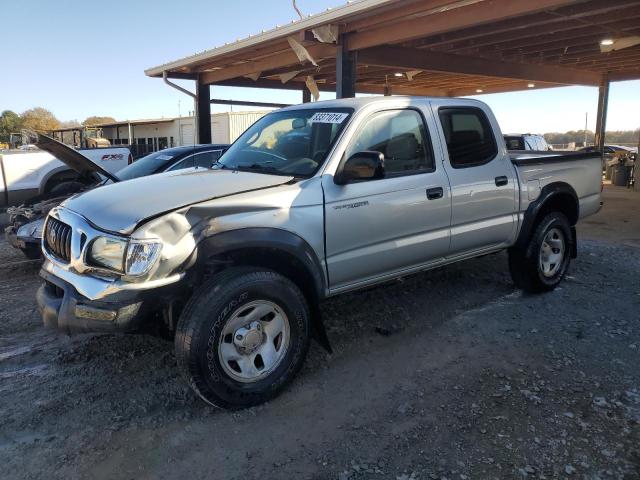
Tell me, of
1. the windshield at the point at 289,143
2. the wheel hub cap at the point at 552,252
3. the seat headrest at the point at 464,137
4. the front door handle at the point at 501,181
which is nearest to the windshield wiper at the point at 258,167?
the windshield at the point at 289,143

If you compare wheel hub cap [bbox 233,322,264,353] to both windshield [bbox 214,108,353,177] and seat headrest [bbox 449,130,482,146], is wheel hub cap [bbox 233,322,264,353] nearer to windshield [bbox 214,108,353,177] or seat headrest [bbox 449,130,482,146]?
windshield [bbox 214,108,353,177]

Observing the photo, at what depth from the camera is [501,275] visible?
20.3ft

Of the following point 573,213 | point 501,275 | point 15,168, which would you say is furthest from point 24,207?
point 573,213

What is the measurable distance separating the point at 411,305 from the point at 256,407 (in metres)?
2.30

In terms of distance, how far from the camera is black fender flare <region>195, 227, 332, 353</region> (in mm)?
3074

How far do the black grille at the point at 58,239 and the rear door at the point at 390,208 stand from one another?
171cm

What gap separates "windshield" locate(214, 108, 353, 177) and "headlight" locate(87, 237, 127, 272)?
1322mm

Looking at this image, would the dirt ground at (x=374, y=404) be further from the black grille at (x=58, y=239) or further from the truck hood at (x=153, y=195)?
the truck hood at (x=153, y=195)

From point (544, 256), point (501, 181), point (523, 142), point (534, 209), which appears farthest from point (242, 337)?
point (523, 142)

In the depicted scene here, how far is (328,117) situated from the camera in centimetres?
405

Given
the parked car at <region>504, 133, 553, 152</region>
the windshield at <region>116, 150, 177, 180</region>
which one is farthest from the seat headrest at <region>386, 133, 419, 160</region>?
the parked car at <region>504, 133, 553, 152</region>

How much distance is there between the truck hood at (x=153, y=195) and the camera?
3064 mm

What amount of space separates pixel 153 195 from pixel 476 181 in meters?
2.78

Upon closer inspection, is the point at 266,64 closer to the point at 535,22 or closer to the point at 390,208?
the point at 535,22
